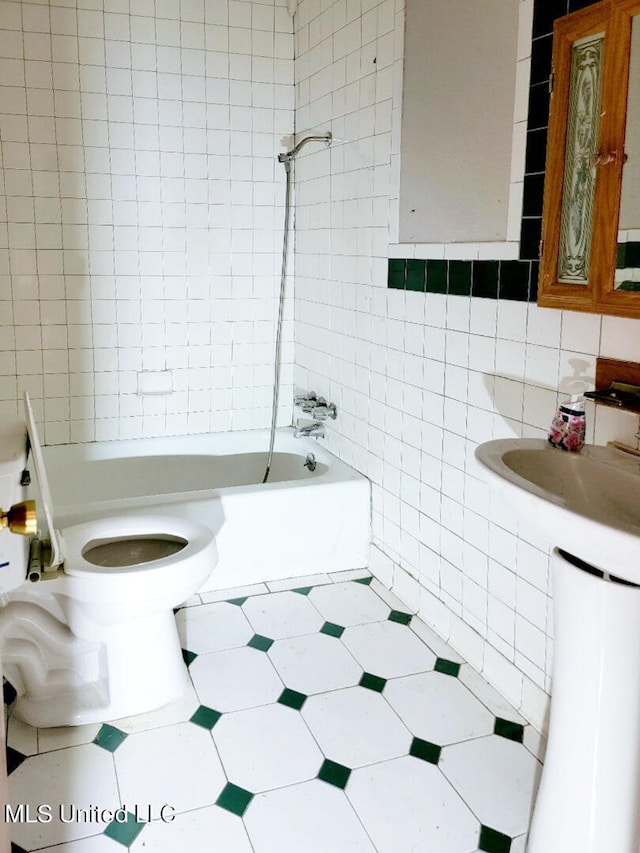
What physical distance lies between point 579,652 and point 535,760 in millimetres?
657

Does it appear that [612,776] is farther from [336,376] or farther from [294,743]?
[336,376]

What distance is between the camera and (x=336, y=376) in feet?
10.1

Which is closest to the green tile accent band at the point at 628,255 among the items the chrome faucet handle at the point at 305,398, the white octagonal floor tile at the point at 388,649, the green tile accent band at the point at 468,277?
the green tile accent band at the point at 468,277

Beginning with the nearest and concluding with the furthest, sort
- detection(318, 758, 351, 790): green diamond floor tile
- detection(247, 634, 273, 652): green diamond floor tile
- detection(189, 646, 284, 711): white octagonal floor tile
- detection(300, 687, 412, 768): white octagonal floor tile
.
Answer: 1. detection(318, 758, 351, 790): green diamond floor tile
2. detection(300, 687, 412, 768): white octagonal floor tile
3. detection(189, 646, 284, 711): white octagonal floor tile
4. detection(247, 634, 273, 652): green diamond floor tile

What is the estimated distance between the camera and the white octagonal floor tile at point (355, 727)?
1863 millimetres

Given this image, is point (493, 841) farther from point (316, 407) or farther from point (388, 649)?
point (316, 407)

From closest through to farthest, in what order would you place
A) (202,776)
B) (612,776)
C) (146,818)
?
(612,776) < (146,818) < (202,776)

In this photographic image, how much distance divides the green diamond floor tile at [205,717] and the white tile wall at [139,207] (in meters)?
1.58

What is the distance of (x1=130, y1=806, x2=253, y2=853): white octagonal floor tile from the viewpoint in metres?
1.57

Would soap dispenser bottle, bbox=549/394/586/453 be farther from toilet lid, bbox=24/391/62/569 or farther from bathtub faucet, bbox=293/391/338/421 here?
bathtub faucet, bbox=293/391/338/421

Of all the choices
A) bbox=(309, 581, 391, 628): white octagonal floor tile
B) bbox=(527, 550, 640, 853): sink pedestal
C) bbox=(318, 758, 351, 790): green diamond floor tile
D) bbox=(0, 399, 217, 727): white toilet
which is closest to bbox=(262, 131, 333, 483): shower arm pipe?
bbox=(309, 581, 391, 628): white octagonal floor tile

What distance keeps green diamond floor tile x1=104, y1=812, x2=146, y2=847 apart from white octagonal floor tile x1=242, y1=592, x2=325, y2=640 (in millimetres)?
812

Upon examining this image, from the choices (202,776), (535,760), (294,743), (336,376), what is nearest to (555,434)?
(535,760)

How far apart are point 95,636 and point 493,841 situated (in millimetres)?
1093
